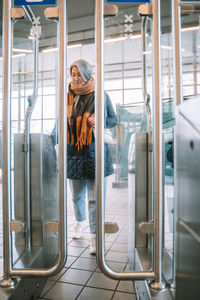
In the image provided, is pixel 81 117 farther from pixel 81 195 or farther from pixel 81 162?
pixel 81 195

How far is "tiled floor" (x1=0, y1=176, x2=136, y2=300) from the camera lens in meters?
1.46

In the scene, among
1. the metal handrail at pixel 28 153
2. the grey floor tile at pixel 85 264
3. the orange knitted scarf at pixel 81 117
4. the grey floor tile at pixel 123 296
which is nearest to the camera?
the grey floor tile at pixel 123 296

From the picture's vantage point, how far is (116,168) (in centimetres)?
165

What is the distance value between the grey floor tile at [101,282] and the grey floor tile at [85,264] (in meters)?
0.11

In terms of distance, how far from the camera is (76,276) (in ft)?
5.49

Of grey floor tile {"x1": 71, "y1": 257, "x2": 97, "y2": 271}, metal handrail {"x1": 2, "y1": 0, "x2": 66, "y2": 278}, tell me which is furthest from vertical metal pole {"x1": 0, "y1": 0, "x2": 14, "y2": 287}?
grey floor tile {"x1": 71, "y1": 257, "x2": 97, "y2": 271}

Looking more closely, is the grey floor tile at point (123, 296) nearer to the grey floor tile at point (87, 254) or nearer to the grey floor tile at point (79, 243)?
the grey floor tile at point (87, 254)

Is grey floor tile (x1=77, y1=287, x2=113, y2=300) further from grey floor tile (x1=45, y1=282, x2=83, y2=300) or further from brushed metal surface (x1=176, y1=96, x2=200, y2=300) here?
brushed metal surface (x1=176, y1=96, x2=200, y2=300)

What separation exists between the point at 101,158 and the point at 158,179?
0.96 feet

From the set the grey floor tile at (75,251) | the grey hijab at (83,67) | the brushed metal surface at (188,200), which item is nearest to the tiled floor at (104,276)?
the grey floor tile at (75,251)

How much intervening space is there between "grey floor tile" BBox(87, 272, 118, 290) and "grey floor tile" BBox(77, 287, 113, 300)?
0.05m

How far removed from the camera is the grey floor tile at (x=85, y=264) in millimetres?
1797

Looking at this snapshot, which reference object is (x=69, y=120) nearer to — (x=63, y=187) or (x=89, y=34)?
(x=89, y=34)

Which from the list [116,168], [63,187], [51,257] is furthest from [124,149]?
[51,257]
